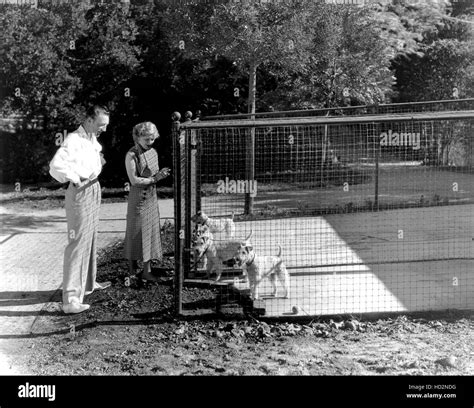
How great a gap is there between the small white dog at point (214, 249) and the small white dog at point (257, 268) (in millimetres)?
473

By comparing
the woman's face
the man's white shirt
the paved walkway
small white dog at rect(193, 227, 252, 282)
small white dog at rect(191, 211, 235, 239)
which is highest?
the woman's face

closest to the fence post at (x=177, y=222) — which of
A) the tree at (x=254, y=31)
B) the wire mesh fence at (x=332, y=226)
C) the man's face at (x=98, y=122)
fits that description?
the wire mesh fence at (x=332, y=226)

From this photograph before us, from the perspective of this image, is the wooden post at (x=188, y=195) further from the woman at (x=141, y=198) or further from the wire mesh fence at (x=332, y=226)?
the woman at (x=141, y=198)

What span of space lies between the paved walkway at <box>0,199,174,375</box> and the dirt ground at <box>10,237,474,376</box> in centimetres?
21

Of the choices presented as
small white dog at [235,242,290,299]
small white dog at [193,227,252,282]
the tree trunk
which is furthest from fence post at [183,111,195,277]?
the tree trunk

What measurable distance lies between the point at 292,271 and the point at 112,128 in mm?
8785

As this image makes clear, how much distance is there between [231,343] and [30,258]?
4269 millimetres

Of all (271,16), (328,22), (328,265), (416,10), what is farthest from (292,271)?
(416,10)

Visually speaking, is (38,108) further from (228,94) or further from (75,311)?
(75,311)

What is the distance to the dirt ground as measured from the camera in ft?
19.0

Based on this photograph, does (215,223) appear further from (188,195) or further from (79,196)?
(79,196)

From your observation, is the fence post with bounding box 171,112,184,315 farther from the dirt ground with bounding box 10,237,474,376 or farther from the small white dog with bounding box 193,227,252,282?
the small white dog with bounding box 193,227,252,282

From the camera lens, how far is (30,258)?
31.9 feet

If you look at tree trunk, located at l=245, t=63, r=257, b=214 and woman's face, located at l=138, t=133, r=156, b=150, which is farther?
tree trunk, located at l=245, t=63, r=257, b=214
